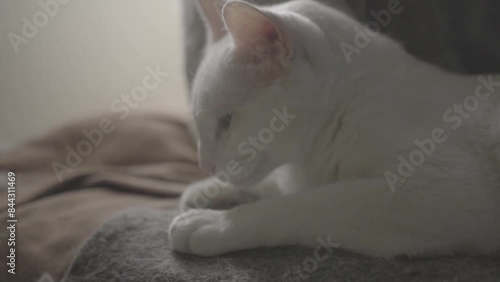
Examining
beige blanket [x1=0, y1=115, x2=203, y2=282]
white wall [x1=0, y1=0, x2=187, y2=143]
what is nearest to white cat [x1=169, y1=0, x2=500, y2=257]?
beige blanket [x1=0, y1=115, x2=203, y2=282]

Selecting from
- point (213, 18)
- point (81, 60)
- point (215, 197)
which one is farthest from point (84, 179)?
point (81, 60)

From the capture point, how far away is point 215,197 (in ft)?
3.28

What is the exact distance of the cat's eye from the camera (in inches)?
33.4

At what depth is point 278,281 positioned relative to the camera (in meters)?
0.69

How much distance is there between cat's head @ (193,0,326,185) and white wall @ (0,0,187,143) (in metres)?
0.93

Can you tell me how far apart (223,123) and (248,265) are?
27cm

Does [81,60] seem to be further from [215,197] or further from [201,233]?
[201,233]

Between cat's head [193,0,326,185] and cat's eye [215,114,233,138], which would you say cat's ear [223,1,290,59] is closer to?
cat's head [193,0,326,185]

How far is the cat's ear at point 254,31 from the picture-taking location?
0.74m

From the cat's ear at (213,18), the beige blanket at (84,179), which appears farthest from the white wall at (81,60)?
the cat's ear at (213,18)

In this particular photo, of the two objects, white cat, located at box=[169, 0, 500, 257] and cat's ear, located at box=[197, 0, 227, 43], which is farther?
cat's ear, located at box=[197, 0, 227, 43]

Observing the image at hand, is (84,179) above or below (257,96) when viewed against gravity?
below

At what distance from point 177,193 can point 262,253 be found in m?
0.56

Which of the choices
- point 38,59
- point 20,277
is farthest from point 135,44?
point 20,277
